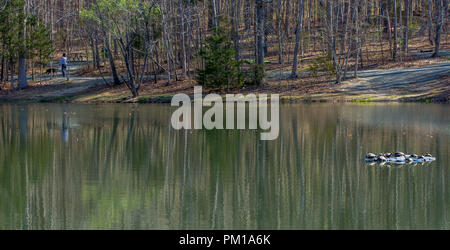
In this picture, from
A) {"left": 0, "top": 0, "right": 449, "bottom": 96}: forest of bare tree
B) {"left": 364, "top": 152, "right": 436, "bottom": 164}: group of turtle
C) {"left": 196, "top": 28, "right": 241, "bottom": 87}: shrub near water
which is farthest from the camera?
{"left": 0, "top": 0, "right": 449, "bottom": 96}: forest of bare tree

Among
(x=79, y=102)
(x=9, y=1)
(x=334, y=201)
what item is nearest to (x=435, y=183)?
(x=334, y=201)

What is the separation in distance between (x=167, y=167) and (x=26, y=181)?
10.2ft

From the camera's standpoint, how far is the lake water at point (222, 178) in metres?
9.24

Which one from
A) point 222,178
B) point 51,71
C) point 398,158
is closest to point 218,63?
point 51,71

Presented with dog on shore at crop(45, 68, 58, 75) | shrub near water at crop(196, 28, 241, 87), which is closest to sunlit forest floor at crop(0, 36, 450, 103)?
shrub near water at crop(196, 28, 241, 87)

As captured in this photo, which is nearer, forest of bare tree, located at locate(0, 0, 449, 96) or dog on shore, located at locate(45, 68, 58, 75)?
forest of bare tree, located at locate(0, 0, 449, 96)

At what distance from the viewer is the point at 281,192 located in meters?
11.0

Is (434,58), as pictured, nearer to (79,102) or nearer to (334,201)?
(79,102)

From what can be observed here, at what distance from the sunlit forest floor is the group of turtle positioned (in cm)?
1827

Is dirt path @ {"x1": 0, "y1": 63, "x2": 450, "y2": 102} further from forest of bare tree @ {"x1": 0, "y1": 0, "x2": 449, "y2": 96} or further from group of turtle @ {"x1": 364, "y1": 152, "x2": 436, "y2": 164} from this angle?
group of turtle @ {"x1": 364, "y1": 152, "x2": 436, "y2": 164}

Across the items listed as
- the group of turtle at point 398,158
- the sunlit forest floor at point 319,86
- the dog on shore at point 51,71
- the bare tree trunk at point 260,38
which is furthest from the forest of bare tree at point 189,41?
the group of turtle at point 398,158

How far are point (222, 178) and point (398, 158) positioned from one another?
4434 millimetres

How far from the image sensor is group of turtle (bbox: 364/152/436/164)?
1403cm
